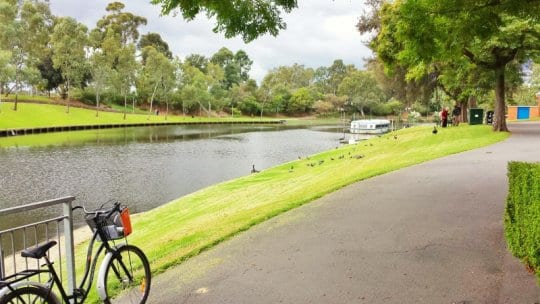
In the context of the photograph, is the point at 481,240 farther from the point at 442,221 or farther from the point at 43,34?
the point at 43,34

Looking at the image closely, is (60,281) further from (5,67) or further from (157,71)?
(157,71)

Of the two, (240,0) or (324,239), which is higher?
(240,0)

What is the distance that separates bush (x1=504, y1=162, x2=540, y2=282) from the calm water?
1418 centimetres

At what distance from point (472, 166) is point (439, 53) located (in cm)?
370

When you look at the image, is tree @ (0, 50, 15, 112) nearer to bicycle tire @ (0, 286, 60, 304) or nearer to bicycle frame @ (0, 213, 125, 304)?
bicycle frame @ (0, 213, 125, 304)

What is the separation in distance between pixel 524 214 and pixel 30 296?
5657 millimetres

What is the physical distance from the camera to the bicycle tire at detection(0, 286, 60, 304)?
Result: 3.60m

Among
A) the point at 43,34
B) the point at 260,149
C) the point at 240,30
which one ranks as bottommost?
the point at 260,149

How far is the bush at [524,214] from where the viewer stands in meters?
4.79

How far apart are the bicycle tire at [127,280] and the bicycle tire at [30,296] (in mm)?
1138

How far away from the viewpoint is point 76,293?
4543 mm

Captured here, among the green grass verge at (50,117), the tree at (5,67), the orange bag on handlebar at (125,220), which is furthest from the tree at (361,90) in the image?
the orange bag on handlebar at (125,220)

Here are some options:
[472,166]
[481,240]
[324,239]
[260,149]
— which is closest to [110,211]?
[324,239]

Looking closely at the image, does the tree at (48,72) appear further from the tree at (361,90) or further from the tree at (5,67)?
the tree at (361,90)
